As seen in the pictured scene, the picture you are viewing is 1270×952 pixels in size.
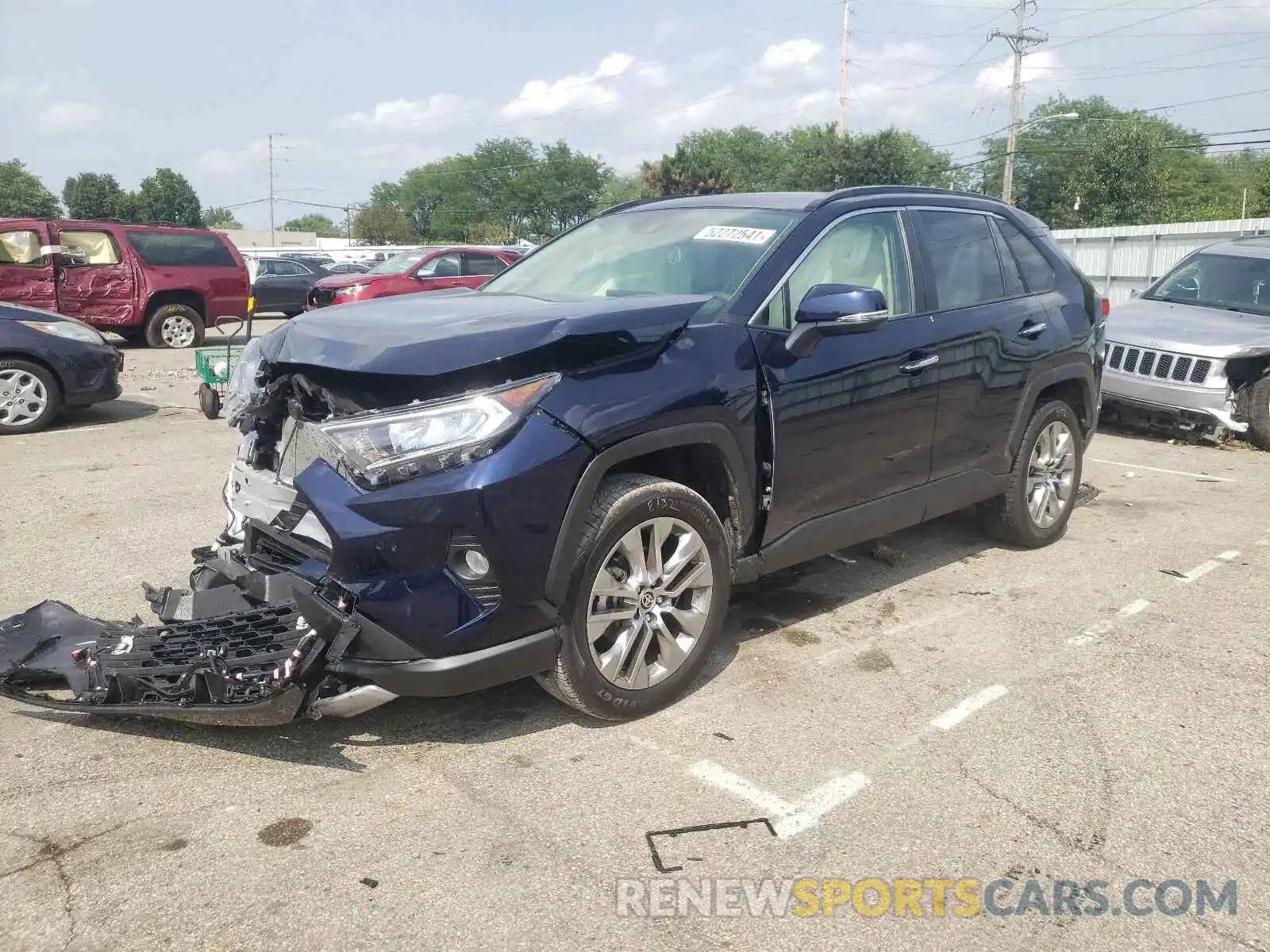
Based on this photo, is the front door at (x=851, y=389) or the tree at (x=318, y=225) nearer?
the front door at (x=851, y=389)

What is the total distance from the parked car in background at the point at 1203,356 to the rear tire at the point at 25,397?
940 centimetres

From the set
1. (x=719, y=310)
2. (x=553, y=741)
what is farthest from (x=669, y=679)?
(x=719, y=310)

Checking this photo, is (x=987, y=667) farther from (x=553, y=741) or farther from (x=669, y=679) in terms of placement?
(x=553, y=741)

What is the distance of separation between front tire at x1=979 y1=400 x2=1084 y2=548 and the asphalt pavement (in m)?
0.72

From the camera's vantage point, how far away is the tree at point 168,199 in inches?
3578

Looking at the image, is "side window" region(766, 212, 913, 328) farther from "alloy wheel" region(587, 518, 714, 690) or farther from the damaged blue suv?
"alloy wheel" region(587, 518, 714, 690)

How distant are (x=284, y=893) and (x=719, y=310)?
2.35m

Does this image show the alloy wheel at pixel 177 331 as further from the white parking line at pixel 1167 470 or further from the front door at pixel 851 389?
the front door at pixel 851 389

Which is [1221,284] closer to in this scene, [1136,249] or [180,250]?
[180,250]

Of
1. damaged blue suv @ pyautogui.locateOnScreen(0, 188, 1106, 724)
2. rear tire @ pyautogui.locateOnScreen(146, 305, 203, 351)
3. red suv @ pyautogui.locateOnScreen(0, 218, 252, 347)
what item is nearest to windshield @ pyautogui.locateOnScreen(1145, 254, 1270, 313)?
damaged blue suv @ pyautogui.locateOnScreen(0, 188, 1106, 724)

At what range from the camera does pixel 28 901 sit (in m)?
2.48

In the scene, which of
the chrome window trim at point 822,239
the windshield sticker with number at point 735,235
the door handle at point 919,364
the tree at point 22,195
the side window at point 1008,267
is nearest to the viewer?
the chrome window trim at point 822,239

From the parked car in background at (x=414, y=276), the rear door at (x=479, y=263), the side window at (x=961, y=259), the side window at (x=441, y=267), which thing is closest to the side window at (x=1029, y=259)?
the side window at (x=961, y=259)

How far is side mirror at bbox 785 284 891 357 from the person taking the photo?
12.0ft
